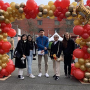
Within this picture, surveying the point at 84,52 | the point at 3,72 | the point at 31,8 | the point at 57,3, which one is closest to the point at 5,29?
the point at 31,8

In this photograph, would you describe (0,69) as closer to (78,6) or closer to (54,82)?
(54,82)

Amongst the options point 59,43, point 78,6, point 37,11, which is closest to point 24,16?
point 37,11

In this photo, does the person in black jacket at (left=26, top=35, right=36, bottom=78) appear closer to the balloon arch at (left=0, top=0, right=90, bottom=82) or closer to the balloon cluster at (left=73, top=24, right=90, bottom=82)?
the balloon arch at (left=0, top=0, right=90, bottom=82)

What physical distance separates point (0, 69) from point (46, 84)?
185 cm

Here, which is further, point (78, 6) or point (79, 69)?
point (79, 69)

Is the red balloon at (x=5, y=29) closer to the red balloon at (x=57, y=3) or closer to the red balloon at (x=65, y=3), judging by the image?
the red balloon at (x=57, y=3)

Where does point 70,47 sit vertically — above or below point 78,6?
below

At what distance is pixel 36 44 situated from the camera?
514 centimetres

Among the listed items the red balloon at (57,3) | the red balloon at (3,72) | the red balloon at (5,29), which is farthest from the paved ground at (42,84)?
the red balloon at (57,3)

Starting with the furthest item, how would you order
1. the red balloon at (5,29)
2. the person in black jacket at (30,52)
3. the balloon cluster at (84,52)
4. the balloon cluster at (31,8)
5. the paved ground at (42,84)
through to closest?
the person in black jacket at (30,52)
the red balloon at (5,29)
the balloon cluster at (31,8)
the balloon cluster at (84,52)
the paved ground at (42,84)

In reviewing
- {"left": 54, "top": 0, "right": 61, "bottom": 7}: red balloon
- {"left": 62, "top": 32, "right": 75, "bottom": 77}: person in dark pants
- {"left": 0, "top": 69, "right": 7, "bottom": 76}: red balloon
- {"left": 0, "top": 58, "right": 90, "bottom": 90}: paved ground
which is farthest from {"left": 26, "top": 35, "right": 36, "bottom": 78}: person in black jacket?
{"left": 54, "top": 0, "right": 61, "bottom": 7}: red balloon

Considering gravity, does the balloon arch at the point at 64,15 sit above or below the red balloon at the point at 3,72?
above

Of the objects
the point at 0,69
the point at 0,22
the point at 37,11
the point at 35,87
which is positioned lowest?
the point at 35,87

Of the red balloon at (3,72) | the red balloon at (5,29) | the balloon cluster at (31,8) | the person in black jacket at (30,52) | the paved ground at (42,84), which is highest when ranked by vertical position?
the balloon cluster at (31,8)
